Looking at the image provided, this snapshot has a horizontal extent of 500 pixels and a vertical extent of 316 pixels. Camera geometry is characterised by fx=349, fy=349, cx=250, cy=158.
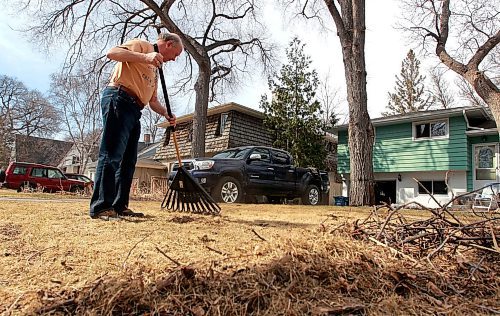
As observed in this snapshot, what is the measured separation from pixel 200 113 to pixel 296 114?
5.86m

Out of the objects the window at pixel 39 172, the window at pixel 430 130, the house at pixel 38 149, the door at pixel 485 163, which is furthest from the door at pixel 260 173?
the house at pixel 38 149

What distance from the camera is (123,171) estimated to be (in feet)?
10.3

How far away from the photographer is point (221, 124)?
1939 centimetres

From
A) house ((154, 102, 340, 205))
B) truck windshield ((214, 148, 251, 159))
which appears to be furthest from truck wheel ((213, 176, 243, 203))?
house ((154, 102, 340, 205))

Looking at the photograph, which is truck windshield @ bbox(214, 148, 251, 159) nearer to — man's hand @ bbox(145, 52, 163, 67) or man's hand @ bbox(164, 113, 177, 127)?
man's hand @ bbox(164, 113, 177, 127)

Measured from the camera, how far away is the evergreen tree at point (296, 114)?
16.8 metres

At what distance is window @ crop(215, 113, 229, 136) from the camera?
1909cm

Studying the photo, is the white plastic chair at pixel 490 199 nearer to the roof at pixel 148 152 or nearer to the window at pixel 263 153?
the window at pixel 263 153

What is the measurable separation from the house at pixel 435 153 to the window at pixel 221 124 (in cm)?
616

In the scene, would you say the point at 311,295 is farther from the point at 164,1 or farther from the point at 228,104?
the point at 228,104

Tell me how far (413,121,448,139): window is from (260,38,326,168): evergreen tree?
4.53 m

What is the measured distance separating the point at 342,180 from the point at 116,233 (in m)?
18.6

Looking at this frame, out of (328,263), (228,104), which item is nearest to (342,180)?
(228,104)

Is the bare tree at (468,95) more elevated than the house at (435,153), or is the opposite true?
the bare tree at (468,95)
